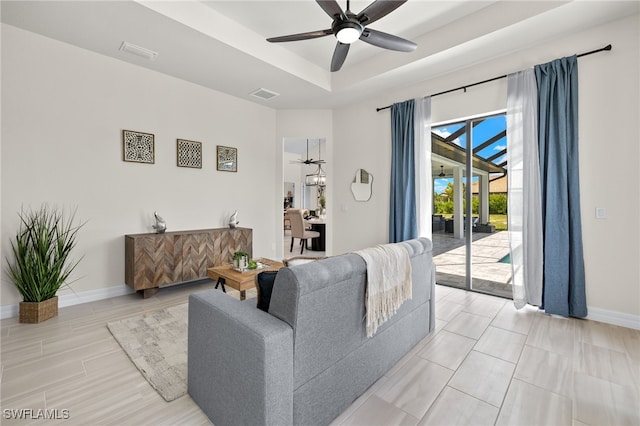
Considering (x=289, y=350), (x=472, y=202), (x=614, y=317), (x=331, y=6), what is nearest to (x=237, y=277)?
(x=289, y=350)

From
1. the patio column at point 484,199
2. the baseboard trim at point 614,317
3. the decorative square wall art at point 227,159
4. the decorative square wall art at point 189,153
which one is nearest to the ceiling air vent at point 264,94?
the decorative square wall art at point 227,159

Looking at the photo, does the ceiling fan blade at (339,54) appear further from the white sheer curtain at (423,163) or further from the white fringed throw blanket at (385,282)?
the white fringed throw blanket at (385,282)

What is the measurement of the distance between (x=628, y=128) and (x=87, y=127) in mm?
5829

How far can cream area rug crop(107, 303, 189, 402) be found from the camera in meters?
1.92

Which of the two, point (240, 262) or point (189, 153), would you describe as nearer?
point (240, 262)

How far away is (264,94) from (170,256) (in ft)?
9.56

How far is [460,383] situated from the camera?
1918 mm

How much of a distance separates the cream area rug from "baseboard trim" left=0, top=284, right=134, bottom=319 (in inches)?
38.2

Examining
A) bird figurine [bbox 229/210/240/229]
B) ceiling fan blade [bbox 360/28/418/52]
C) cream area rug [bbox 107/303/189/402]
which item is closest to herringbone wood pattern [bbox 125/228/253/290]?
bird figurine [bbox 229/210/240/229]

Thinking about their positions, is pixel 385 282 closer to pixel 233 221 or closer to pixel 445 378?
pixel 445 378

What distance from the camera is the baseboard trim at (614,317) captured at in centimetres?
270

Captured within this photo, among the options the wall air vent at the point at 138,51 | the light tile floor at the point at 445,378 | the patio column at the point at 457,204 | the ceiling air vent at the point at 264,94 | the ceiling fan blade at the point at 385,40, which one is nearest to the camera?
the light tile floor at the point at 445,378

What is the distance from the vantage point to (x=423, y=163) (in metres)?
4.16

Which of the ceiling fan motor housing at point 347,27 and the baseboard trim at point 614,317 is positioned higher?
the ceiling fan motor housing at point 347,27
